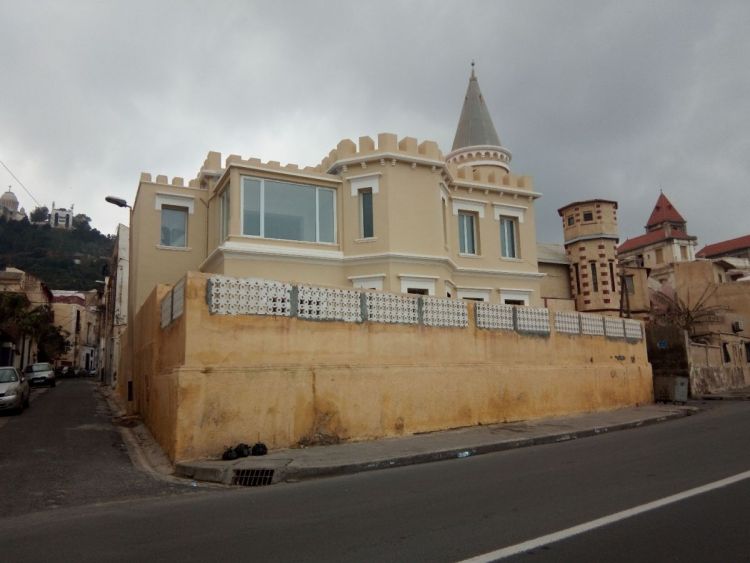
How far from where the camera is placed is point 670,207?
91.0 meters

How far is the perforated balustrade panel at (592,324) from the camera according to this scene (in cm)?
1688

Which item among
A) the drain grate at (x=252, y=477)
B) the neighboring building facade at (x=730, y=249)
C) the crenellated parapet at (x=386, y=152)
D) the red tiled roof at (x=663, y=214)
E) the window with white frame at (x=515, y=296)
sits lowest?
the drain grate at (x=252, y=477)

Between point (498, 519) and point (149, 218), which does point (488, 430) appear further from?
point (149, 218)

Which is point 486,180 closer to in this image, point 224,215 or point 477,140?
point 477,140

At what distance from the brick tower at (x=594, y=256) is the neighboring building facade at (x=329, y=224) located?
1285 cm

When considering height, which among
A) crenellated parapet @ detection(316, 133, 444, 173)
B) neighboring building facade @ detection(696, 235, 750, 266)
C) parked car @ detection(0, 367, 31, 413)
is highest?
neighboring building facade @ detection(696, 235, 750, 266)

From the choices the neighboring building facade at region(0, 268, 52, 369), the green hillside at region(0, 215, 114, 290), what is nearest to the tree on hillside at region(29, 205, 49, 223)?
the green hillside at region(0, 215, 114, 290)

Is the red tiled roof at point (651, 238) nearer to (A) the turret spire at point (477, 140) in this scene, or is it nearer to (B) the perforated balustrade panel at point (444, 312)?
(A) the turret spire at point (477, 140)

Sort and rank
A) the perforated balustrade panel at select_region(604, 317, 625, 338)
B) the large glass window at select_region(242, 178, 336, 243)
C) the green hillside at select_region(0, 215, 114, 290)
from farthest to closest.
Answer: the green hillside at select_region(0, 215, 114, 290) → the large glass window at select_region(242, 178, 336, 243) → the perforated balustrade panel at select_region(604, 317, 625, 338)

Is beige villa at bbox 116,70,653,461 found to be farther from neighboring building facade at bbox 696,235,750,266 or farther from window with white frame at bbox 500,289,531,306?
neighboring building facade at bbox 696,235,750,266

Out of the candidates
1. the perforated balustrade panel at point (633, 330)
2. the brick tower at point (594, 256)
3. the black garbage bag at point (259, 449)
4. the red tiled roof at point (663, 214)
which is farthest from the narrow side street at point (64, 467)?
the red tiled roof at point (663, 214)

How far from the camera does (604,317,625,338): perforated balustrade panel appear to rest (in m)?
17.8

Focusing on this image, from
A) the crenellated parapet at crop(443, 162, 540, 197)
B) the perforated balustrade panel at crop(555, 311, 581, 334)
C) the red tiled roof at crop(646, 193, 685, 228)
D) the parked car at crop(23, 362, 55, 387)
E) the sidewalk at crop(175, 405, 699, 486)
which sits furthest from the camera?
the red tiled roof at crop(646, 193, 685, 228)

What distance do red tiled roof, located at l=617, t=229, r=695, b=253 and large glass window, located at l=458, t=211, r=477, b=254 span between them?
6863cm
